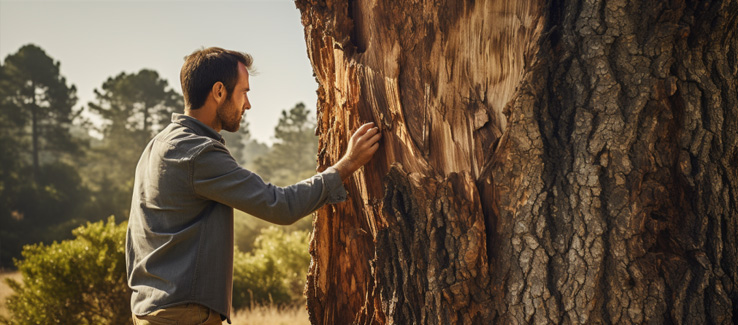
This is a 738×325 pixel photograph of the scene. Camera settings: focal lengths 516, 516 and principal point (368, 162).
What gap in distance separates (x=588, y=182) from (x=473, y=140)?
1.60 feet

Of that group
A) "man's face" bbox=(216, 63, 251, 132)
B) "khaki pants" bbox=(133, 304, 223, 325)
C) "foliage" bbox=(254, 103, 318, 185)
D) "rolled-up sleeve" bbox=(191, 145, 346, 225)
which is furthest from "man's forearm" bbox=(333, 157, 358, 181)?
"foliage" bbox=(254, 103, 318, 185)

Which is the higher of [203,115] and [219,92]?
[219,92]

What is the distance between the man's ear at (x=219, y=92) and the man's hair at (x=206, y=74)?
14mm

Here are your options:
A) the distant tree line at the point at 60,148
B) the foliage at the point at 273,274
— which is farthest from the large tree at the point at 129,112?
the foliage at the point at 273,274

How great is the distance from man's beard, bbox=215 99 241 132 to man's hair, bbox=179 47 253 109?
5 centimetres

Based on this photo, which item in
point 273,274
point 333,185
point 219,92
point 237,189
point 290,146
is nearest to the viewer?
point 237,189

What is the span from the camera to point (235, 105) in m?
2.58

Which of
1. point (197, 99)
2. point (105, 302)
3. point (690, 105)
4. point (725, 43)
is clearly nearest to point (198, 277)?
point (197, 99)

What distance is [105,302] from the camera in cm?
608

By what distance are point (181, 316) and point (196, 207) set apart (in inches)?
18.9

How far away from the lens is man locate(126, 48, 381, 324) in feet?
7.34

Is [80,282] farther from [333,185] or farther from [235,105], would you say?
[333,185]

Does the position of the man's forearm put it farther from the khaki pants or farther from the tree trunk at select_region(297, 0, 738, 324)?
the khaki pants

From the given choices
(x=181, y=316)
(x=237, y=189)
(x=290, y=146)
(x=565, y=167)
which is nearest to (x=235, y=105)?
(x=237, y=189)
